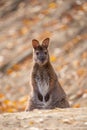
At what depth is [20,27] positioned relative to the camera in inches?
922

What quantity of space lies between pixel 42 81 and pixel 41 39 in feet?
32.2

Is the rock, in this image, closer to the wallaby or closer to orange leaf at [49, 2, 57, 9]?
the wallaby

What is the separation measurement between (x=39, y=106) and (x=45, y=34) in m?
10.4

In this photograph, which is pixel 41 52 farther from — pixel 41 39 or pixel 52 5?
pixel 52 5

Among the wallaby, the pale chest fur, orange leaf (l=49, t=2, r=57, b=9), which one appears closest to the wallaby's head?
the wallaby

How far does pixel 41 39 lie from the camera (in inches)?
859

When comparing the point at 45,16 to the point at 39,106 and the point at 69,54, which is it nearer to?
the point at 69,54

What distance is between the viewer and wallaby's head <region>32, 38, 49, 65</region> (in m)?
12.1

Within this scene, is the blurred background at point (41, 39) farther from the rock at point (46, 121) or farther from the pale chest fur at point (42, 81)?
the rock at point (46, 121)

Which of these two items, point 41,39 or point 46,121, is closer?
point 46,121

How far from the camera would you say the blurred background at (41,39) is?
62.4 ft

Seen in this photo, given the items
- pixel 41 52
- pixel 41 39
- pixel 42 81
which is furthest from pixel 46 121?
pixel 41 39

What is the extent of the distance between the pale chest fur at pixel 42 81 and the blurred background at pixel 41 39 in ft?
16.6

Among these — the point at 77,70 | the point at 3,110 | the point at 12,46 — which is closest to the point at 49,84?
the point at 3,110
